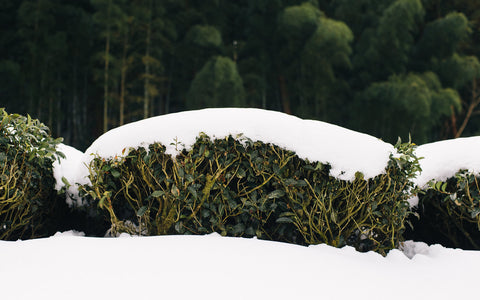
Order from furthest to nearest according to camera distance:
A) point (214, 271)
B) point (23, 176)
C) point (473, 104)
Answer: point (473, 104) → point (23, 176) → point (214, 271)

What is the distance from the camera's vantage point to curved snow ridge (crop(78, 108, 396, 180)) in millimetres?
1583

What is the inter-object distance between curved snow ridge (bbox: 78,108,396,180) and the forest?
242 inches

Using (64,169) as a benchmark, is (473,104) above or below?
above

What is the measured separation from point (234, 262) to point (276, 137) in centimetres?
57

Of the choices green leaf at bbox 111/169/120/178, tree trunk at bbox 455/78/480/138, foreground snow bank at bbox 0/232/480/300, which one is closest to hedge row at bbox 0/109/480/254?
green leaf at bbox 111/169/120/178

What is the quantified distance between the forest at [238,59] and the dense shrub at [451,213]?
5749mm

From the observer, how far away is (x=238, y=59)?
10.1m

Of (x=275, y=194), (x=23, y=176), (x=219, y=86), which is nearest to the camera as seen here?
(x=275, y=194)

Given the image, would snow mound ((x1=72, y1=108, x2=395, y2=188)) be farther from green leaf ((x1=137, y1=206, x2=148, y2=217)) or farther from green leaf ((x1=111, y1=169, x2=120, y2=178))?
green leaf ((x1=137, y1=206, x2=148, y2=217))

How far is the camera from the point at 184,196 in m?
1.62

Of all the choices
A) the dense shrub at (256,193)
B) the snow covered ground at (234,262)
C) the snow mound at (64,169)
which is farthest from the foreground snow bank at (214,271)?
the snow mound at (64,169)

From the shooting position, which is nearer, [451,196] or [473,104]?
[451,196]

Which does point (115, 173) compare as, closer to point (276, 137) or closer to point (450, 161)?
point (276, 137)

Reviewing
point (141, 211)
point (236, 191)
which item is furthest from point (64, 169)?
point (236, 191)
